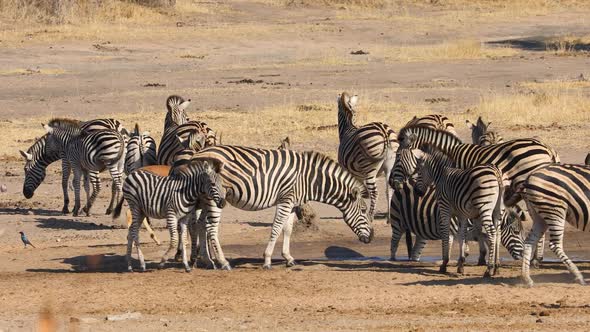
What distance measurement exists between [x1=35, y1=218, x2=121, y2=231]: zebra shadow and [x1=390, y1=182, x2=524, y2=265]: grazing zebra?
4.14 meters

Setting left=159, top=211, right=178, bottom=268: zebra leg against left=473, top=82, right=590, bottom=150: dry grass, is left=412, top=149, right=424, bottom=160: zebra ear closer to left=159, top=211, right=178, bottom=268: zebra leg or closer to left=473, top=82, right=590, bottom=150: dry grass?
left=159, top=211, right=178, bottom=268: zebra leg

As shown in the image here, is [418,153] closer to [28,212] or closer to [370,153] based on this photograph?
[370,153]

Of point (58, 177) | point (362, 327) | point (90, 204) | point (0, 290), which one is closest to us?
point (362, 327)

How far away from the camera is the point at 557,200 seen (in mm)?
12297

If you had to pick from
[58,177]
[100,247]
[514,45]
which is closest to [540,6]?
[514,45]

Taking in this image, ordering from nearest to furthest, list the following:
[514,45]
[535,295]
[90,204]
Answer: [535,295] < [90,204] < [514,45]

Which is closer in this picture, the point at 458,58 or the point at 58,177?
the point at 58,177

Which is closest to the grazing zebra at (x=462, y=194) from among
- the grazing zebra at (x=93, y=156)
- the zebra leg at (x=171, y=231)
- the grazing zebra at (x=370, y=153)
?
the zebra leg at (x=171, y=231)

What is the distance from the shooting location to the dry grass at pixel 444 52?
3622 cm

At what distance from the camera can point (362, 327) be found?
10.6m

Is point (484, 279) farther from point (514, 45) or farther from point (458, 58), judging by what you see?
point (514, 45)

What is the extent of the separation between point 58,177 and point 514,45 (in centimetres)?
2198

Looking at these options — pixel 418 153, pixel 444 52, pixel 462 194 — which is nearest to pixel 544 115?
pixel 418 153

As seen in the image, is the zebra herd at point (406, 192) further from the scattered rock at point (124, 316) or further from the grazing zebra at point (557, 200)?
the scattered rock at point (124, 316)
